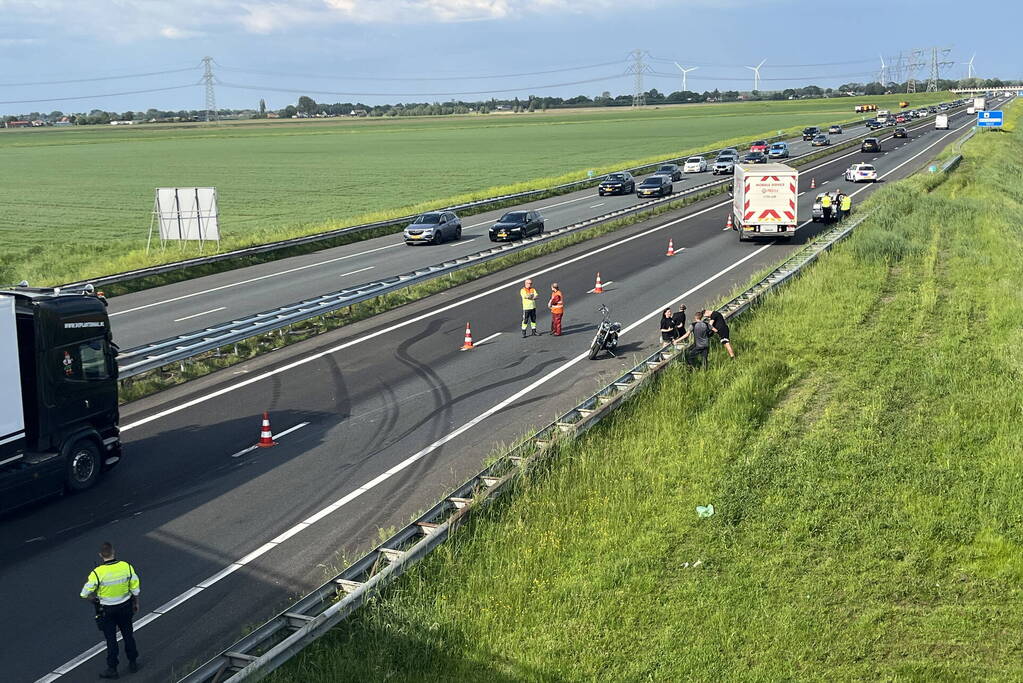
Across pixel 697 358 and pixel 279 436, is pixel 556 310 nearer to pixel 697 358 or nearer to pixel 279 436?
pixel 697 358

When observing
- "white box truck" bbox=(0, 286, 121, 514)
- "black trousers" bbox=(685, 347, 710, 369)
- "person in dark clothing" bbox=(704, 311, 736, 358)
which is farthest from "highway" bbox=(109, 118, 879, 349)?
"person in dark clothing" bbox=(704, 311, 736, 358)

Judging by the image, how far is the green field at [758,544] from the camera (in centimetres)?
1073

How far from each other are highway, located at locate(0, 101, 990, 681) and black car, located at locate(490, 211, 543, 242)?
42.1 feet

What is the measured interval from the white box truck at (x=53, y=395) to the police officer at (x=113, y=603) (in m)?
4.62

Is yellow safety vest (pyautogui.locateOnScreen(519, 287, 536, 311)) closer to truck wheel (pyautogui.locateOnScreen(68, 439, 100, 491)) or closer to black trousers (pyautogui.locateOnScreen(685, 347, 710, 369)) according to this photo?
black trousers (pyautogui.locateOnScreen(685, 347, 710, 369))

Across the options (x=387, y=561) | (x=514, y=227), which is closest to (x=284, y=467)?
(x=387, y=561)

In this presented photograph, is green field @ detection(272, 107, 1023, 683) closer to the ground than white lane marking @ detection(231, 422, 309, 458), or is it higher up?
closer to the ground

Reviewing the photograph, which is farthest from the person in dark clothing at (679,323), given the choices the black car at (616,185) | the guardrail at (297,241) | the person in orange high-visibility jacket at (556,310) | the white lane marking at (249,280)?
the black car at (616,185)

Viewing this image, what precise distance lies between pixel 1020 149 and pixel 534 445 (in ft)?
295

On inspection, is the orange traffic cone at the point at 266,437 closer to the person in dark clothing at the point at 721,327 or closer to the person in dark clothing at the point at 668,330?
the person in dark clothing at the point at 668,330

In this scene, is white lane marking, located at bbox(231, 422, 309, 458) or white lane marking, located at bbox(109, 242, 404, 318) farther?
white lane marking, located at bbox(109, 242, 404, 318)

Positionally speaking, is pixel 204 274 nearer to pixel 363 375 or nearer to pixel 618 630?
pixel 363 375

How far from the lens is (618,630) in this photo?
11258mm

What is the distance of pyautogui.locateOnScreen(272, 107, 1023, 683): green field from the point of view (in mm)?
10727
